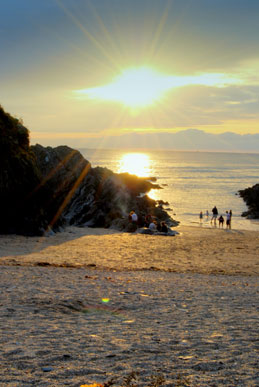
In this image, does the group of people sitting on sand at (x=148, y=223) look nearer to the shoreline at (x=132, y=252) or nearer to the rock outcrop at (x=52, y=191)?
the rock outcrop at (x=52, y=191)

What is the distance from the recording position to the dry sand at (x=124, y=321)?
213 inches

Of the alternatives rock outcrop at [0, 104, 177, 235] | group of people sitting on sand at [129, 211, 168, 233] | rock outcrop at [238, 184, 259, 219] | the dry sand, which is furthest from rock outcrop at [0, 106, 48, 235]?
rock outcrop at [238, 184, 259, 219]

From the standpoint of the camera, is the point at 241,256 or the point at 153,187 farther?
the point at 153,187

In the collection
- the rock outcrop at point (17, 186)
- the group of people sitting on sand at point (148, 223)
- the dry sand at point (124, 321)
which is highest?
the rock outcrop at point (17, 186)

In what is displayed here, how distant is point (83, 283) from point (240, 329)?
5.76 metres

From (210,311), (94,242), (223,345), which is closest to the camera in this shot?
(223,345)

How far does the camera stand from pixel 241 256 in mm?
21094

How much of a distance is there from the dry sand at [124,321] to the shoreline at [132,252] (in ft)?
0.47

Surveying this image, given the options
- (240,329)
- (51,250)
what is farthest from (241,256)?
(240,329)

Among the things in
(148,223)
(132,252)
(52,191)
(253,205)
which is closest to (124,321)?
(132,252)

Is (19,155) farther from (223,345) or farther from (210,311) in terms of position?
(223,345)

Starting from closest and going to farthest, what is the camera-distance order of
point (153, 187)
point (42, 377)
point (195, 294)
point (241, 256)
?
1. point (42, 377)
2. point (195, 294)
3. point (241, 256)
4. point (153, 187)

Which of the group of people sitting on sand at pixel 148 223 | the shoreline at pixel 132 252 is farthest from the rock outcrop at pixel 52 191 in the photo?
the shoreline at pixel 132 252

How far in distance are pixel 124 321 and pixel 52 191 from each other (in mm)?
23803
